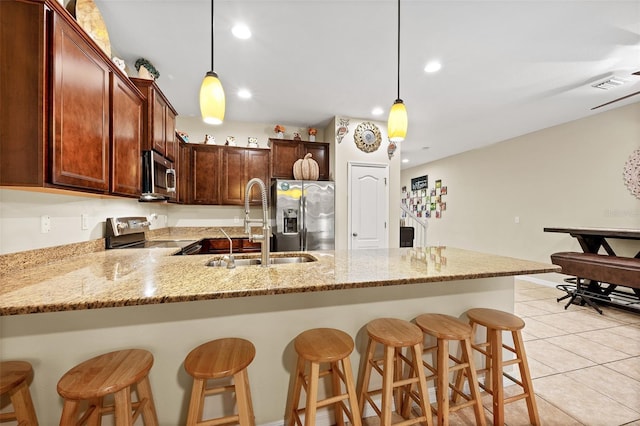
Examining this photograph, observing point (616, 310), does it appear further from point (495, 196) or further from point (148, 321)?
point (148, 321)

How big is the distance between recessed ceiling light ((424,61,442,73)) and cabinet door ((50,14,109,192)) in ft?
8.91

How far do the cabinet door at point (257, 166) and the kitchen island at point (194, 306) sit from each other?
2341mm

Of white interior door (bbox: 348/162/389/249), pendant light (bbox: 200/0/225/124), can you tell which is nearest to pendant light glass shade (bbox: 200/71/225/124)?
pendant light (bbox: 200/0/225/124)

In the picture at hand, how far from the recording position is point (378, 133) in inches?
160

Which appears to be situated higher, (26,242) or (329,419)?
(26,242)

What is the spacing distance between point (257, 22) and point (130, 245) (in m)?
2.37

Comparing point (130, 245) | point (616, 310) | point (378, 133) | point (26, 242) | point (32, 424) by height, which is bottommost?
point (616, 310)

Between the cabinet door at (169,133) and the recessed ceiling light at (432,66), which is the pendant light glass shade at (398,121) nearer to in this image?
the recessed ceiling light at (432,66)

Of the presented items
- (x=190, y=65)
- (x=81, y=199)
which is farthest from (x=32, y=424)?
(x=190, y=65)

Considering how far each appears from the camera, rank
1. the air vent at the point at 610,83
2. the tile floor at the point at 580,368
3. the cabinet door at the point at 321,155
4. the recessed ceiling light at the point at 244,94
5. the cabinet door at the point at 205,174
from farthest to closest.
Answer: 1. the cabinet door at the point at 321,155
2. the cabinet door at the point at 205,174
3. the recessed ceiling light at the point at 244,94
4. the air vent at the point at 610,83
5. the tile floor at the point at 580,368

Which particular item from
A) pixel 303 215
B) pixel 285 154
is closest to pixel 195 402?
pixel 303 215

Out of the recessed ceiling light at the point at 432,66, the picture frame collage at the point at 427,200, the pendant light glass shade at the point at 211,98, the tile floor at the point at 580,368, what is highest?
the recessed ceiling light at the point at 432,66

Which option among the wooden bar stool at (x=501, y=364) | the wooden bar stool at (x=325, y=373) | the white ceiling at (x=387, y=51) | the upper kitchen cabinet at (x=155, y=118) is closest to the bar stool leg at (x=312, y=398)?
the wooden bar stool at (x=325, y=373)

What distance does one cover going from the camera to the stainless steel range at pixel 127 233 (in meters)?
2.24
